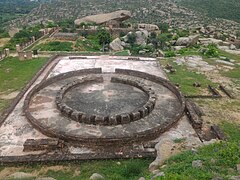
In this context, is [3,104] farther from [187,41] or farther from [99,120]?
[187,41]

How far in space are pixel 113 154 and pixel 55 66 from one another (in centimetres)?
1464

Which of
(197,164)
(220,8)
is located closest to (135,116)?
(197,164)

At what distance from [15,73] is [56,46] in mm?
12028

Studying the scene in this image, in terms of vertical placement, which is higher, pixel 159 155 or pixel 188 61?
pixel 159 155

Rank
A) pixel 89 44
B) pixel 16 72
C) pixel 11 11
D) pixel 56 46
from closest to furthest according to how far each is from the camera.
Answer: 1. pixel 16 72
2. pixel 56 46
3. pixel 89 44
4. pixel 11 11

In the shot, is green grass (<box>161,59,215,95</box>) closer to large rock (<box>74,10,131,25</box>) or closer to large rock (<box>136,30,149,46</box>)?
large rock (<box>136,30,149,46</box>)

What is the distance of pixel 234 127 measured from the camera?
14.8m

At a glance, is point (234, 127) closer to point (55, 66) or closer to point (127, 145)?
point (127, 145)

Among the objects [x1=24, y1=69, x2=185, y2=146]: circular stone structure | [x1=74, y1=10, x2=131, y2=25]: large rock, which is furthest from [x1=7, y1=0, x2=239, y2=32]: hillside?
[x1=24, y1=69, x2=185, y2=146]: circular stone structure

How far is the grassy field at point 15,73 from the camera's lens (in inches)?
780

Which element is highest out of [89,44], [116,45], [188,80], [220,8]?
[188,80]

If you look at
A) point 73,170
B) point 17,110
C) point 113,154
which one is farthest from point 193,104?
point 17,110

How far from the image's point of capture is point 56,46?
34.6 m

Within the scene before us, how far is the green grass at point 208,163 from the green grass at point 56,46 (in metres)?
27.0
